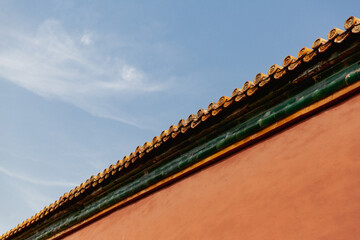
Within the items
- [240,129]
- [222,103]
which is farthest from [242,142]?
[222,103]

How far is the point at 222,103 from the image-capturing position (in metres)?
4.77

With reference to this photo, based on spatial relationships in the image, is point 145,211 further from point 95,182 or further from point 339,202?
point 339,202

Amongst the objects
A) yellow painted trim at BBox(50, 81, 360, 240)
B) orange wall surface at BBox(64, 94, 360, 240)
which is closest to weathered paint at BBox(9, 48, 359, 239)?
yellow painted trim at BBox(50, 81, 360, 240)

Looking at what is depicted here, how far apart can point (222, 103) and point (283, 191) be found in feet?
4.58

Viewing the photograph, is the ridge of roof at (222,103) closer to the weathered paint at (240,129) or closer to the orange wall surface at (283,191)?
the weathered paint at (240,129)

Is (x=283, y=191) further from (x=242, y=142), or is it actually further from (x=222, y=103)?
(x=222, y=103)

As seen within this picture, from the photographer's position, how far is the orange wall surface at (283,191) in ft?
10.9

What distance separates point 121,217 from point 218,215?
2.06 meters

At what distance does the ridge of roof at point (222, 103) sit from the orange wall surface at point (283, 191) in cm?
56

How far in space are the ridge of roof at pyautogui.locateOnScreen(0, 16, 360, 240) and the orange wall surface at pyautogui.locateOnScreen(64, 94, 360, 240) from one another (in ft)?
1.85

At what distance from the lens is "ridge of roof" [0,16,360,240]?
386 cm

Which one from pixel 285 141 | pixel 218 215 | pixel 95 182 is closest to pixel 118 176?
pixel 95 182

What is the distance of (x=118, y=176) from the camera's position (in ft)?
20.7

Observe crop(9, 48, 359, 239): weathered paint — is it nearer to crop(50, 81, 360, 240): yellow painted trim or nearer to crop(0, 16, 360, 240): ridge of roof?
crop(50, 81, 360, 240): yellow painted trim
